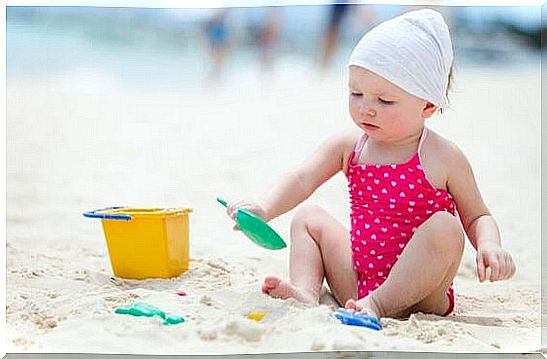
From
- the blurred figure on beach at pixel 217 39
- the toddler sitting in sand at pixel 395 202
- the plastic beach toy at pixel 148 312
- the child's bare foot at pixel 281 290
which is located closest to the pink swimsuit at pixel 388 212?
the toddler sitting in sand at pixel 395 202

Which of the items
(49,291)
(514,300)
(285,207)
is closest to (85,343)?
(49,291)

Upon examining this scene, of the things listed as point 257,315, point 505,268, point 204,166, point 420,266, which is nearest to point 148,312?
point 257,315

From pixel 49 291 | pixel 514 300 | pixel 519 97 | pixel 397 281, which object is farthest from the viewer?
pixel 519 97

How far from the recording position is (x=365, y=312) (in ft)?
4.01

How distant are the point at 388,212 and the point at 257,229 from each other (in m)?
0.19

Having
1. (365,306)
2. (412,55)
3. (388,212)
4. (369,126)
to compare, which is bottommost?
(365,306)

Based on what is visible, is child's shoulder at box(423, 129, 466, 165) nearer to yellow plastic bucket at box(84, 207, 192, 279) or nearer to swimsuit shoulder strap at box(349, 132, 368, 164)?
swimsuit shoulder strap at box(349, 132, 368, 164)

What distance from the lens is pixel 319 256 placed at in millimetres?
1375

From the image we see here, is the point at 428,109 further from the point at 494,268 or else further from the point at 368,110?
the point at 494,268

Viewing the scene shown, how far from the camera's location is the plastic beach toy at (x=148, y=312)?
119 cm

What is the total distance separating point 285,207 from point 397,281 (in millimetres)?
219

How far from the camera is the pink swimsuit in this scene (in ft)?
4.34

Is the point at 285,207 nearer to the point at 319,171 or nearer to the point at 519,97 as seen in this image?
the point at 319,171

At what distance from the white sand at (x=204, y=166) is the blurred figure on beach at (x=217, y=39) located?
4 centimetres
